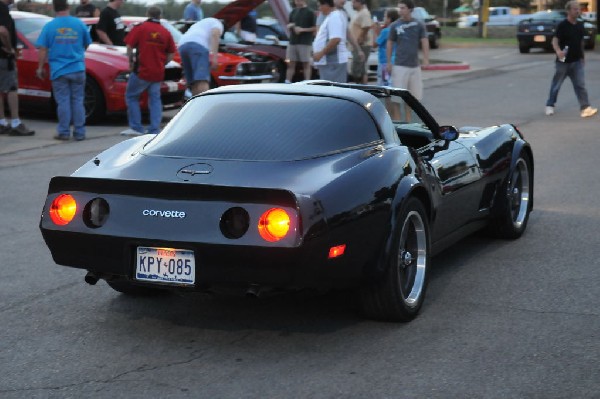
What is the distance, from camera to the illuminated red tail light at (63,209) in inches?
214

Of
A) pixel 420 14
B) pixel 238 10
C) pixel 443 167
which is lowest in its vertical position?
pixel 420 14

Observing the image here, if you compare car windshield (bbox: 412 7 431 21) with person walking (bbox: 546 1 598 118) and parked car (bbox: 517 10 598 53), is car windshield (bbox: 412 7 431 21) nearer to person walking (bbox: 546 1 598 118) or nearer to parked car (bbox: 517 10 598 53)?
parked car (bbox: 517 10 598 53)

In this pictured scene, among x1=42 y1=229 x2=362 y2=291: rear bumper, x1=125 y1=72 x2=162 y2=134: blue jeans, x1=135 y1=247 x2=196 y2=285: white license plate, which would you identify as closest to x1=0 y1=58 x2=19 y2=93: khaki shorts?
x1=125 y1=72 x2=162 y2=134: blue jeans

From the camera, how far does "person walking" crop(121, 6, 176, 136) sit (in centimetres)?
1409

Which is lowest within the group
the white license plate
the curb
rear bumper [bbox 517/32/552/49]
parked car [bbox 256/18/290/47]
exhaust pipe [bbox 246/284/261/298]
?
rear bumper [bbox 517/32/552/49]

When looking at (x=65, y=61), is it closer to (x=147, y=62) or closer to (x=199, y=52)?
(x=147, y=62)

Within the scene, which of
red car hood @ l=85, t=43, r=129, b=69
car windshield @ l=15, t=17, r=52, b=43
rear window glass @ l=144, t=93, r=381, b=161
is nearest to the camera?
rear window glass @ l=144, t=93, r=381, b=161

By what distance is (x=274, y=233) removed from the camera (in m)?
5.00

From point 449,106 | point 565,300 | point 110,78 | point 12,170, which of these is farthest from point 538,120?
point 565,300

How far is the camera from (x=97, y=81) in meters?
15.4

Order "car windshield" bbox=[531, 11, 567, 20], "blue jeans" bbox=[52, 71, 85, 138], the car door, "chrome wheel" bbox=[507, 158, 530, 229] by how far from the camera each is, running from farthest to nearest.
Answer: "car windshield" bbox=[531, 11, 567, 20] < "blue jeans" bbox=[52, 71, 85, 138] < "chrome wheel" bbox=[507, 158, 530, 229] < the car door

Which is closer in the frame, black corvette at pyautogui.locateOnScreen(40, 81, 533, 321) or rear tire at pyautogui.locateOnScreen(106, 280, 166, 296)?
black corvette at pyautogui.locateOnScreen(40, 81, 533, 321)

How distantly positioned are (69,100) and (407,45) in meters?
4.54

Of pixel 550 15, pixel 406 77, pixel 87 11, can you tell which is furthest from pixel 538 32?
pixel 406 77
